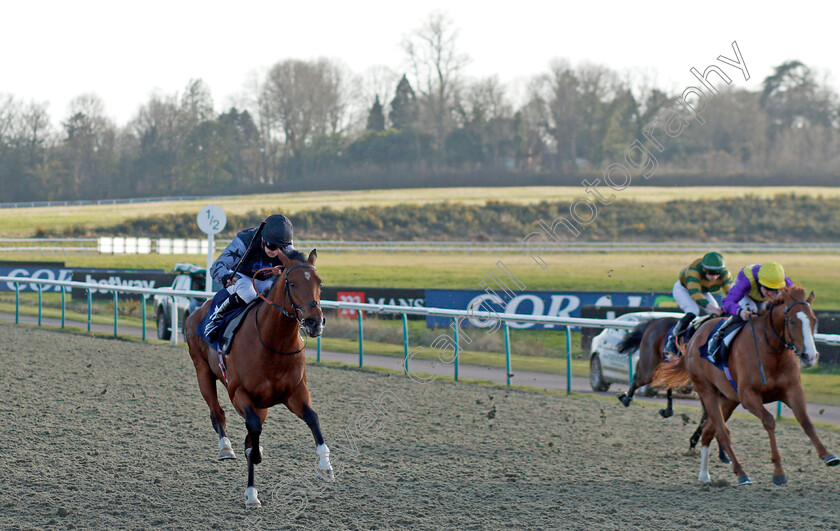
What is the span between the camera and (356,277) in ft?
81.0

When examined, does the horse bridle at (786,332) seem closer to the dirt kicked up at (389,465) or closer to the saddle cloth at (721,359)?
the saddle cloth at (721,359)

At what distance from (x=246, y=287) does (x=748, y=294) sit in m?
3.75

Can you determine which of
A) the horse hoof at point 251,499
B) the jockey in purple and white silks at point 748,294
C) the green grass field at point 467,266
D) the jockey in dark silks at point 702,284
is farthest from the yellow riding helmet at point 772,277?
the green grass field at point 467,266

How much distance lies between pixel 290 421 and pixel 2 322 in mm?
10895

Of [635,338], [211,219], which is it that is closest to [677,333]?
[635,338]

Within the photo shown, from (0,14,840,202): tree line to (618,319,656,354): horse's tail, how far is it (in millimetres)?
43637

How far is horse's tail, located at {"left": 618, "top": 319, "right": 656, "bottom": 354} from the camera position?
8.15 m

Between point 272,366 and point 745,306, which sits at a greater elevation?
point 745,306

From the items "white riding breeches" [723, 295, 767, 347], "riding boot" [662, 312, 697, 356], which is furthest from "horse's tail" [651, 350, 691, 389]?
"white riding breeches" [723, 295, 767, 347]

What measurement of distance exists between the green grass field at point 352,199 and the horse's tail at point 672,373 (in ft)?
109

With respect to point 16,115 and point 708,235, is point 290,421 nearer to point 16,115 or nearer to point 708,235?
point 708,235

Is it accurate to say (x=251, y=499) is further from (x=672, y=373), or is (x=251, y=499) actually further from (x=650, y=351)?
(x=650, y=351)

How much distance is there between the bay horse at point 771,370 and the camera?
18.4ft

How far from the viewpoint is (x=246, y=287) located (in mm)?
5496
